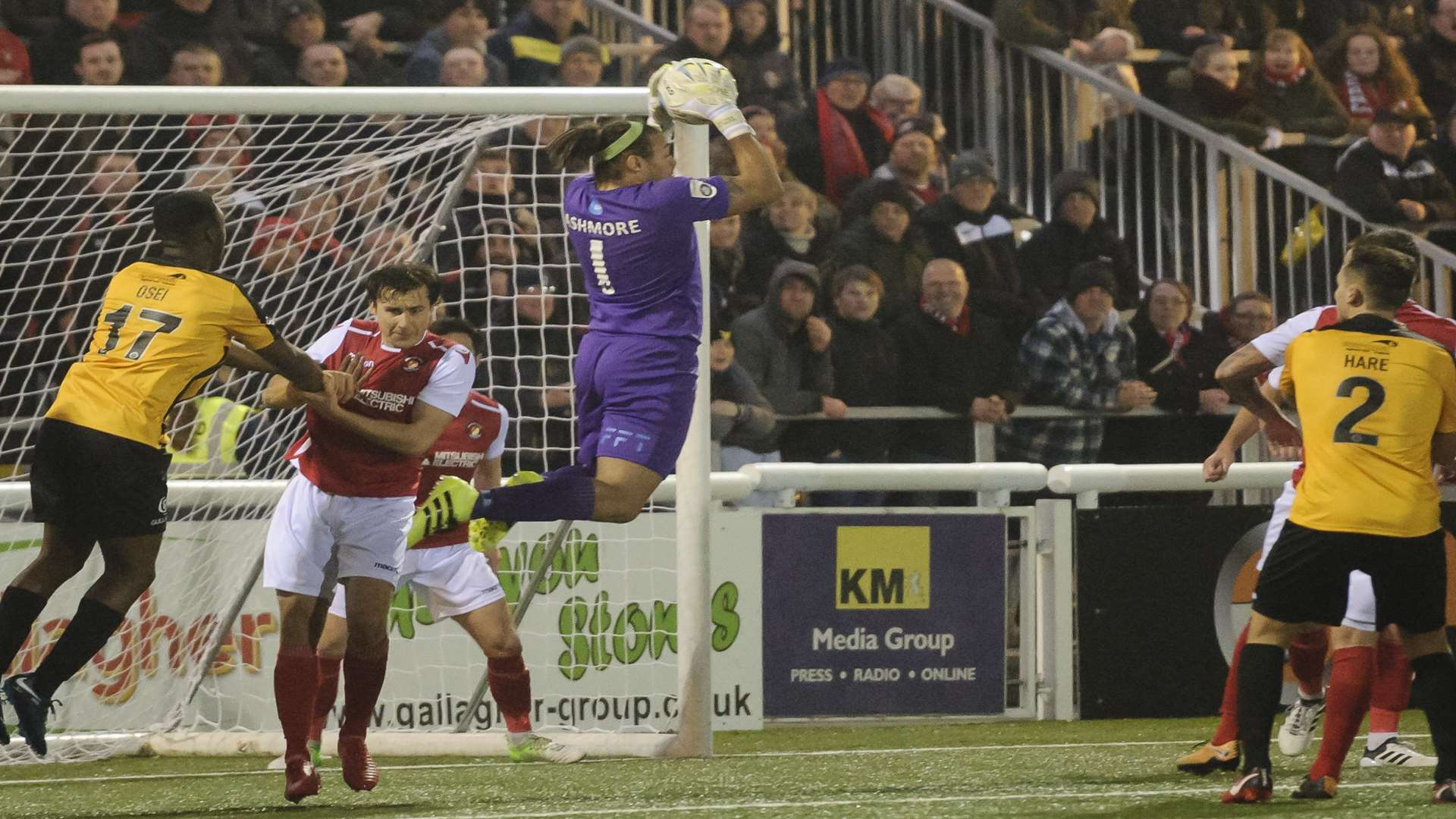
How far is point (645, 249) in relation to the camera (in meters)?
5.95

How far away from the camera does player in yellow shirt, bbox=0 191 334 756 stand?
544 cm

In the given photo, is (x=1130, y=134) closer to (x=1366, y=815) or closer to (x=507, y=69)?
(x=507, y=69)

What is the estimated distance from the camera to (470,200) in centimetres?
938

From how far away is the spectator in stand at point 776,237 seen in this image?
34.1 ft

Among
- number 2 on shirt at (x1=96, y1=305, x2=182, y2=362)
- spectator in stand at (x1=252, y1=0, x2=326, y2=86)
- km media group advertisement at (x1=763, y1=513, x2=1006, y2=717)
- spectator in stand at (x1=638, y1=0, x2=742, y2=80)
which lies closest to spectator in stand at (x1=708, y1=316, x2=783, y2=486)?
km media group advertisement at (x1=763, y1=513, x2=1006, y2=717)

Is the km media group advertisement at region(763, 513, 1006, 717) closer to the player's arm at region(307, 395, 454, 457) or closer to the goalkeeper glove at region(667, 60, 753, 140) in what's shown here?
the player's arm at region(307, 395, 454, 457)

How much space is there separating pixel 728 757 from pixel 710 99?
8.71 feet

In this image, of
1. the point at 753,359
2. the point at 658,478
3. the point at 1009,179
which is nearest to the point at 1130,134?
the point at 1009,179

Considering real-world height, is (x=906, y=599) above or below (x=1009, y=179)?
below

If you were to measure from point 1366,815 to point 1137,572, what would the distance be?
4062 millimetres

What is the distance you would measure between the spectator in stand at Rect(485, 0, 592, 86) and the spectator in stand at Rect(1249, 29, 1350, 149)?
4.87 m

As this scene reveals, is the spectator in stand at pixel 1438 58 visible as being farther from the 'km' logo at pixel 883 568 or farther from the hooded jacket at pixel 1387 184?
the 'km' logo at pixel 883 568

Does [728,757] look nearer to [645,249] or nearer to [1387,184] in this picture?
[645,249]

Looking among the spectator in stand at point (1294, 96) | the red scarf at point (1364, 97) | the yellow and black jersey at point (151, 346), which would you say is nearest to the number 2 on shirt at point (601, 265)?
the yellow and black jersey at point (151, 346)
